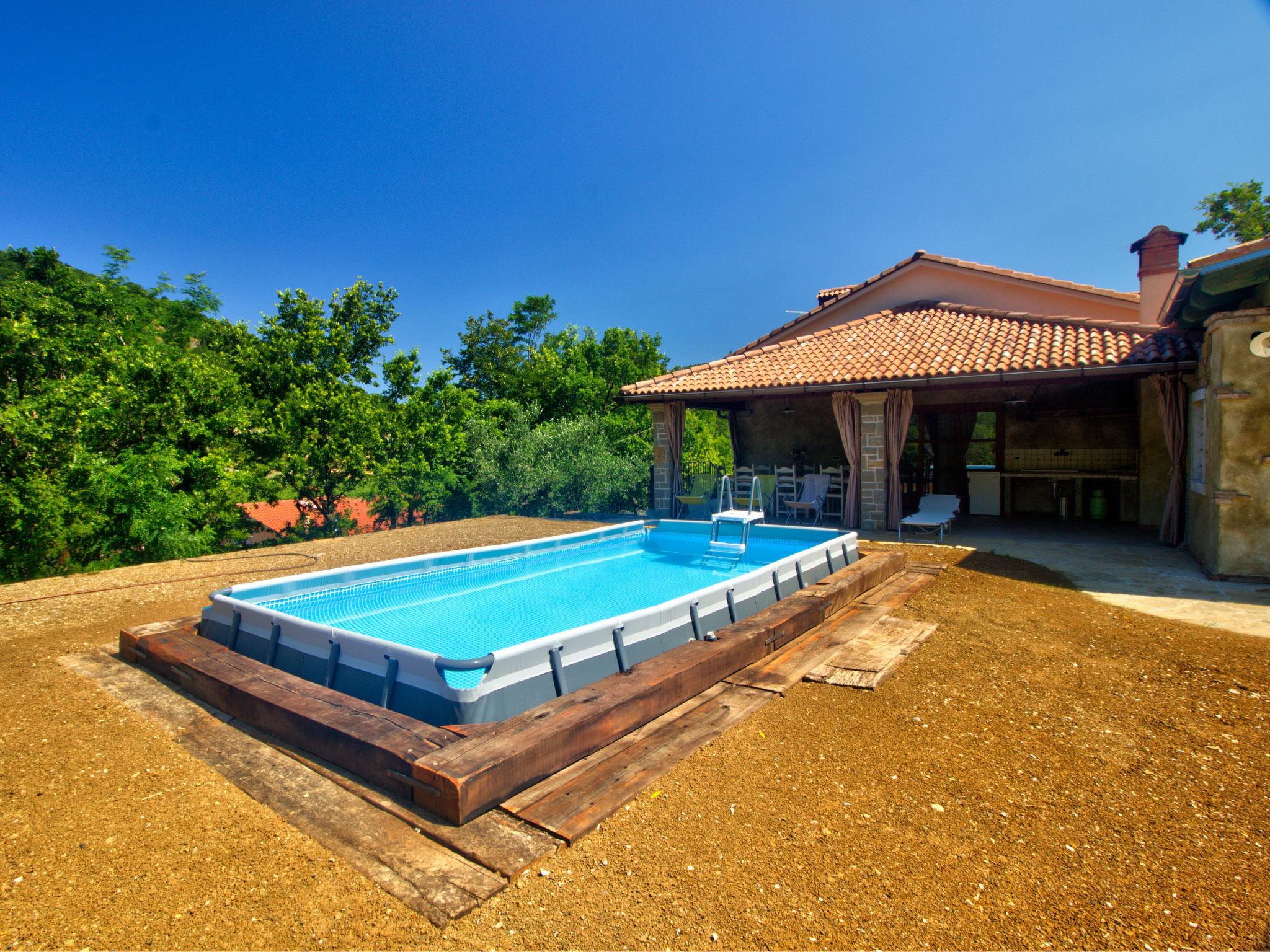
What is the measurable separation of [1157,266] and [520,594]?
48.2 ft

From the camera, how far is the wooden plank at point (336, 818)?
7.20 feet

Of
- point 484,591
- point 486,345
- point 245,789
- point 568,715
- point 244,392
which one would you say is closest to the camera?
point 245,789

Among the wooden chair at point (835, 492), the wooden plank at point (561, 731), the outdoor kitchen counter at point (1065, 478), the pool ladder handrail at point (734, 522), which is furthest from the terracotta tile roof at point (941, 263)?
the wooden plank at point (561, 731)

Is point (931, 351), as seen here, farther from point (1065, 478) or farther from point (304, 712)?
point (304, 712)

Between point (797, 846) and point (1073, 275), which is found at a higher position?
point (1073, 275)

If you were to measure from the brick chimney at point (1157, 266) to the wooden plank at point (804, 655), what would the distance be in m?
11.8

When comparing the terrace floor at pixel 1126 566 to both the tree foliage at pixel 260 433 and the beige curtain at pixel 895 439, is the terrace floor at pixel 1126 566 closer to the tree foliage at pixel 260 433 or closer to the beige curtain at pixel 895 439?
the beige curtain at pixel 895 439

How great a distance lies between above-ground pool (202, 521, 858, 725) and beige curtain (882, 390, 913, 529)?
7.90 feet

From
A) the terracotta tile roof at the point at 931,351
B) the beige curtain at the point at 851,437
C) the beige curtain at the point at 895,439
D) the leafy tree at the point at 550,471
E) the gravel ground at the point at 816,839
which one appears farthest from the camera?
the leafy tree at the point at 550,471

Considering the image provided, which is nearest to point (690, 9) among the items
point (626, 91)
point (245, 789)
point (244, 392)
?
point (626, 91)

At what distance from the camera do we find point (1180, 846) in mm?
2375

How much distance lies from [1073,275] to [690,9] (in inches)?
418

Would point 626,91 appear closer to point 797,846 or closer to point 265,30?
point 265,30

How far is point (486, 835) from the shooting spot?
2.50 m
